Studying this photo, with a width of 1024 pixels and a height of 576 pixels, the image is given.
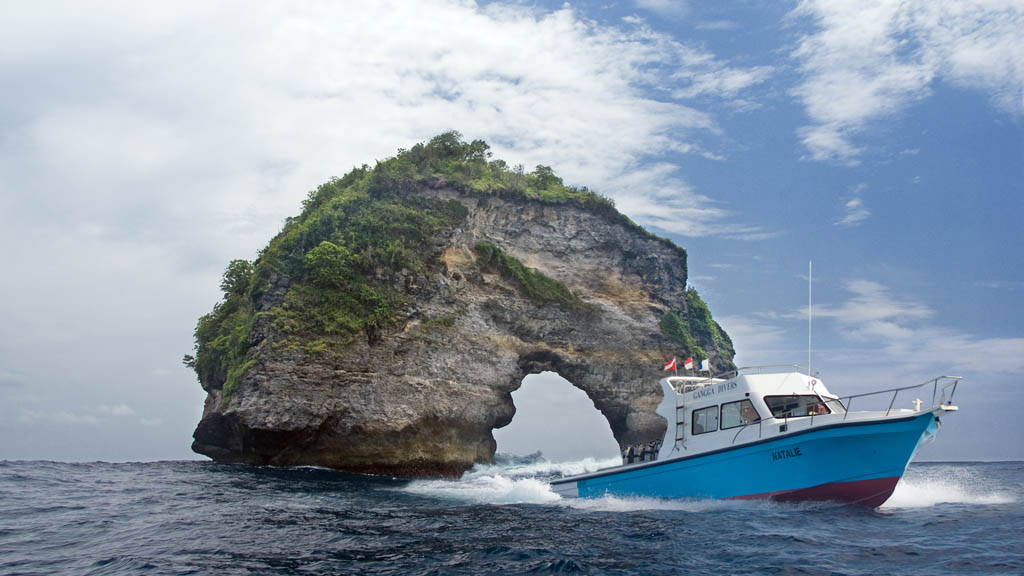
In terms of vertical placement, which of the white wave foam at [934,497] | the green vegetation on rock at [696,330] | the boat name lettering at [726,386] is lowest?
the white wave foam at [934,497]

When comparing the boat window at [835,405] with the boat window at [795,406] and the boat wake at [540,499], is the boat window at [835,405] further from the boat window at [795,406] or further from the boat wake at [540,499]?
Result: the boat wake at [540,499]

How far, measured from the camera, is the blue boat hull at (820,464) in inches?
507

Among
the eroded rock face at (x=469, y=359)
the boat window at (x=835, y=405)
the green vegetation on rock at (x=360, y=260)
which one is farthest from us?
the green vegetation on rock at (x=360, y=260)

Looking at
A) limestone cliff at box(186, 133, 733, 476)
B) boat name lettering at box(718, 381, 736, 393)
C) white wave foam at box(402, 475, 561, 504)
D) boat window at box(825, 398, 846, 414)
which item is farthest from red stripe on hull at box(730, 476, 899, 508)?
limestone cliff at box(186, 133, 733, 476)

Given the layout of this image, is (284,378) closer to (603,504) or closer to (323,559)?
(603,504)

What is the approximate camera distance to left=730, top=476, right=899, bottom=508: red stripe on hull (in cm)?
1314

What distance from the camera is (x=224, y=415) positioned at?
27.2m

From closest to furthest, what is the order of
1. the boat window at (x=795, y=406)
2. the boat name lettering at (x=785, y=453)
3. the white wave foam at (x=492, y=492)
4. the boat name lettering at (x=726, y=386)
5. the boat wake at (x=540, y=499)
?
the boat name lettering at (x=785, y=453)
the boat wake at (x=540, y=499)
the boat window at (x=795, y=406)
the boat name lettering at (x=726, y=386)
the white wave foam at (x=492, y=492)

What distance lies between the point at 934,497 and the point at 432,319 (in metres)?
21.4

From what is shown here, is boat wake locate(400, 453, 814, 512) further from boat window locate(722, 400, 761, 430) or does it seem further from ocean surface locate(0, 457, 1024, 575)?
boat window locate(722, 400, 761, 430)

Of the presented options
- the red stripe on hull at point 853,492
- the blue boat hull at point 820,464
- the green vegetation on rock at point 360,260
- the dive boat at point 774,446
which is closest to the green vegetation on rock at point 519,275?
the green vegetation on rock at point 360,260

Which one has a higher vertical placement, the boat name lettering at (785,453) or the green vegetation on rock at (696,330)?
the green vegetation on rock at (696,330)

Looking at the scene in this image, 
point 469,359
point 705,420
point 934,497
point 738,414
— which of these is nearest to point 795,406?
point 738,414

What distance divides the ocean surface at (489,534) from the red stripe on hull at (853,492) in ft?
0.72
